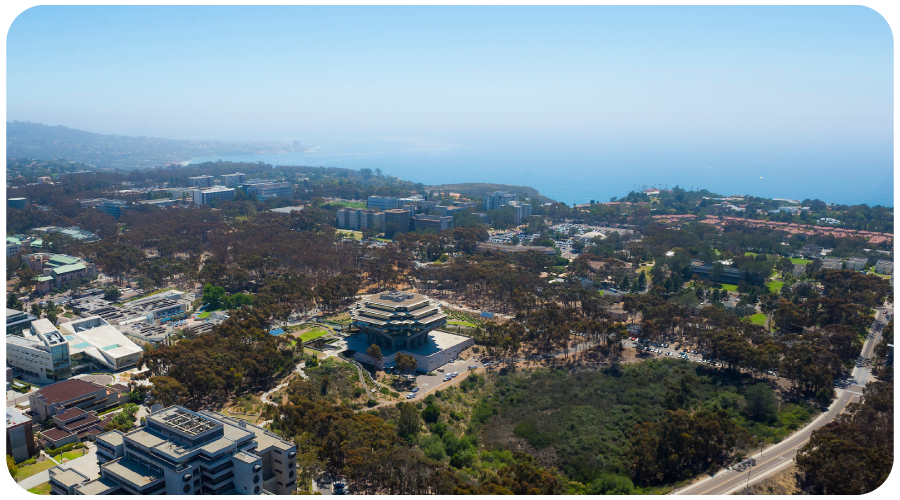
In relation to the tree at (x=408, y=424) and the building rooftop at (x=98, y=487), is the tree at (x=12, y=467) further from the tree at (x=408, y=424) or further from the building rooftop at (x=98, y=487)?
the tree at (x=408, y=424)

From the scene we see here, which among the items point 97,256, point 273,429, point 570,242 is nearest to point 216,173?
point 97,256

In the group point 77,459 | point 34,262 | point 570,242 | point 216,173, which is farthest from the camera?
point 216,173

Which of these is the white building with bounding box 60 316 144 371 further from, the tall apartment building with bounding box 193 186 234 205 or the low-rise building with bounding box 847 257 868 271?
the low-rise building with bounding box 847 257 868 271

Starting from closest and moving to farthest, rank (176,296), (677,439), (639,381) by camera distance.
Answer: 1. (677,439)
2. (639,381)
3. (176,296)

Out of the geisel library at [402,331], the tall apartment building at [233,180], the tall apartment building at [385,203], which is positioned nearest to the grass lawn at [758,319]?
the geisel library at [402,331]

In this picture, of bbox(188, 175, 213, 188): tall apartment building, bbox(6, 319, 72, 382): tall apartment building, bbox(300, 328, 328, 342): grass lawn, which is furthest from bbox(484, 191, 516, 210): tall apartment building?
bbox(6, 319, 72, 382): tall apartment building

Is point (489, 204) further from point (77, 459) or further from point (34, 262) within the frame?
point (77, 459)
